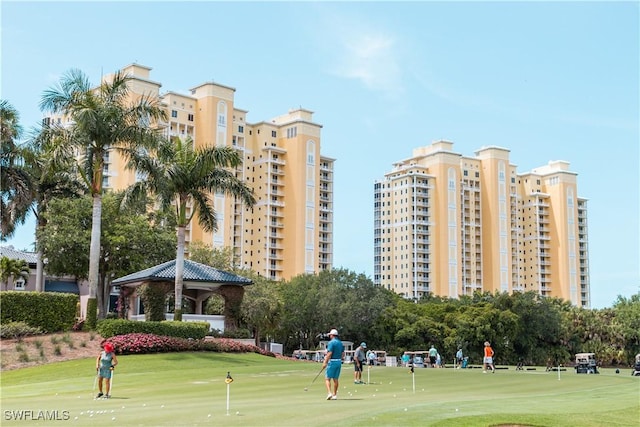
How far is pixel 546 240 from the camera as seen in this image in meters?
176

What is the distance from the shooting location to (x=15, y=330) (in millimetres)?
41188

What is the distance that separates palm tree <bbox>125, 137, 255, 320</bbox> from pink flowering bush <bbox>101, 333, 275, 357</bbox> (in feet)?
10.5

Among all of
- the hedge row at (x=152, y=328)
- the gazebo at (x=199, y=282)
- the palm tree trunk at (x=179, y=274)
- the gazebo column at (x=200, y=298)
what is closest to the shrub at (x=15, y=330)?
the hedge row at (x=152, y=328)

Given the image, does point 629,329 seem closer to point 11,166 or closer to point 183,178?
point 183,178

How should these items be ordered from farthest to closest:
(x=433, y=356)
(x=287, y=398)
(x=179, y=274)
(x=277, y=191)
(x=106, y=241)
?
1. (x=277, y=191)
2. (x=106, y=241)
3. (x=433, y=356)
4. (x=179, y=274)
5. (x=287, y=398)

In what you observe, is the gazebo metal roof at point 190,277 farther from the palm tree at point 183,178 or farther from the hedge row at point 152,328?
the hedge row at point 152,328

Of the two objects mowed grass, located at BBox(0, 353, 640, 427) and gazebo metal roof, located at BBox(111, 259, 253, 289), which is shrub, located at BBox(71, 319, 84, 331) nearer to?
gazebo metal roof, located at BBox(111, 259, 253, 289)

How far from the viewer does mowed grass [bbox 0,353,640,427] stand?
15820mm

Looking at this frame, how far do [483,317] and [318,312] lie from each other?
55.4 ft

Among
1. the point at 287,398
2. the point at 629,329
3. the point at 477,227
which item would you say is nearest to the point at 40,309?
the point at 287,398

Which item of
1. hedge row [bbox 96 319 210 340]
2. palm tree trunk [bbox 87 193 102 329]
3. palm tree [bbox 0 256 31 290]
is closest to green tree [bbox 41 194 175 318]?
palm tree [bbox 0 256 31 290]
